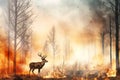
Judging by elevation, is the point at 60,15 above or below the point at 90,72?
above

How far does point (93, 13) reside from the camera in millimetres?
37688

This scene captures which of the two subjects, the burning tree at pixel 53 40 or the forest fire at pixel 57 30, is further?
the burning tree at pixel 53 40

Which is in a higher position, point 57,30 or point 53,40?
point 57,30

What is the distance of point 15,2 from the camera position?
2953 centimetres

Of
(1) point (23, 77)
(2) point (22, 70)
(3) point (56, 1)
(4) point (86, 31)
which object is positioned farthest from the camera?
(4) point (86, 31)

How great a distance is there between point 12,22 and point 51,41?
1002cm

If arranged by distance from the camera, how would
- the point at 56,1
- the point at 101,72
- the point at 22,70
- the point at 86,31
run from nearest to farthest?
the point at 101,72, the point at 22,70, the point at 56,1, the point at 86,31

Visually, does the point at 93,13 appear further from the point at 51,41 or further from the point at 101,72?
the point at 101,72

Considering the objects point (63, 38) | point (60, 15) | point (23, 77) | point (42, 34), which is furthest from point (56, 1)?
point (23, 77)

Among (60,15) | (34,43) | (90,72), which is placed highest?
(60,15)

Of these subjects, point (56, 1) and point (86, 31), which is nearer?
point (56, 1)

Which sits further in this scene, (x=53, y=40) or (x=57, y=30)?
(x=53, y=40)

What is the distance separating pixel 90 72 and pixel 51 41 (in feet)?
37.9

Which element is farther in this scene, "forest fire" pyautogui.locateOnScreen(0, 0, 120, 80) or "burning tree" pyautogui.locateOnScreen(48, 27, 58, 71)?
"burning tree" pyautogui.locateOnScreen(48, 27, 58, 71)
